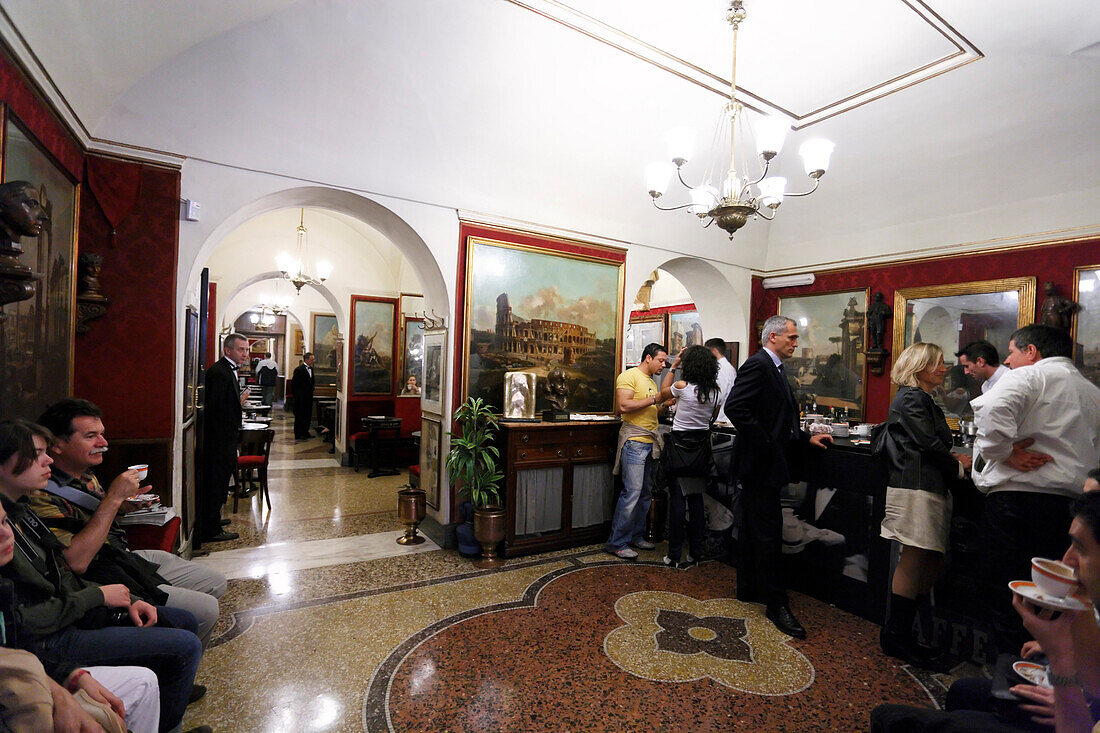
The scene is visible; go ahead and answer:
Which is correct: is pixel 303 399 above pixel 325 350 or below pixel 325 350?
below

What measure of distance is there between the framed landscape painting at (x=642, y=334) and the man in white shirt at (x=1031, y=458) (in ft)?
24.2

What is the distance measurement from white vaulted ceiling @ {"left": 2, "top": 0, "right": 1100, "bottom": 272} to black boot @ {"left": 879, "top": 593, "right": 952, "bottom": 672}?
4.09 m

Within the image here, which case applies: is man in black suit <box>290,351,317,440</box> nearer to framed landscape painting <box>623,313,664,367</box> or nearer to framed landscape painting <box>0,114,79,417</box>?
framed landscape painting <box>623,313,664,367</box>

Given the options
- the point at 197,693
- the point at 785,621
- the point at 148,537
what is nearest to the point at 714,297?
the point at 785,621

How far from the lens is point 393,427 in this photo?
855 centimetres

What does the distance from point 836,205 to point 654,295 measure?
14.8 feet

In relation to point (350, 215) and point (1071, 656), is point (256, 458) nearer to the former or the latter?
point (350, 215)

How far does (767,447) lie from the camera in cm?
362

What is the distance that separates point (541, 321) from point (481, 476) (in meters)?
1.76

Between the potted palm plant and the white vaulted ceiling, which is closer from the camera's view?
the white vaulted ceiling

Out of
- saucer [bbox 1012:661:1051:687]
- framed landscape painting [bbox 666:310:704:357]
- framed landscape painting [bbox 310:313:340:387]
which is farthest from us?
framed landscape painting [bbox 310:313:340:387]

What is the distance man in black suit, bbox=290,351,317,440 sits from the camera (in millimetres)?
11969

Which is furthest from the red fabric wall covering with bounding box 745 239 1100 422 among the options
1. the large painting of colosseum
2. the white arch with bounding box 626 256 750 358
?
the large painting of colosseum

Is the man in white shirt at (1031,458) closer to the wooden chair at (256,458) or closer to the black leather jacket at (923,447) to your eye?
the black leather jacket at (923,447)
